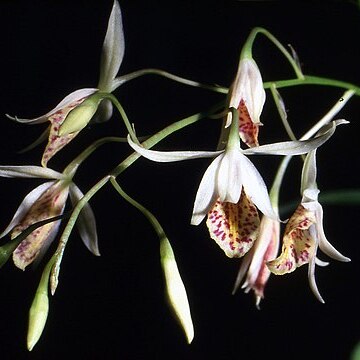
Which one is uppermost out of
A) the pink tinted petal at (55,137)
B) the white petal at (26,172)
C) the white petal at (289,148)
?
the pink tinted petal at (55,137)

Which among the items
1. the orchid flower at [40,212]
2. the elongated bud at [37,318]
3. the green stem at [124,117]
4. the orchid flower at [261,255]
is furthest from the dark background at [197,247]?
the elongated bud at [37,318]

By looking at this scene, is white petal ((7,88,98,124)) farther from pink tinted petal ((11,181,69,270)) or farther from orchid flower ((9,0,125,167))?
pink tinted petal ((11,181,69,270))

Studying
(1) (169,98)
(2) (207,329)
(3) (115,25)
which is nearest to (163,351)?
(2) (207,329)

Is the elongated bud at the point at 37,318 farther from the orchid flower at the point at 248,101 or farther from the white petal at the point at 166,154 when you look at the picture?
the orchid flower at the point at 248,101

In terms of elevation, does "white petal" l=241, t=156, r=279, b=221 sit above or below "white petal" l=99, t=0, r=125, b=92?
below

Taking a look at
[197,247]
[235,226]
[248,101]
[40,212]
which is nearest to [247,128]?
[248,101]

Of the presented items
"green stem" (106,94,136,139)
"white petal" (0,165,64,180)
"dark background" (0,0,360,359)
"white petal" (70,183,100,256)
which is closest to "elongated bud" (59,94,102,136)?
"green stem" (106,94,136,139)

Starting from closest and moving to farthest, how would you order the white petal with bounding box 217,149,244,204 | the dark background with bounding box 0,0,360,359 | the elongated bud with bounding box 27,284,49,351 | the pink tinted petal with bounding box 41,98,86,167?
the elongated bud with bounding box 27,284,49,351 → the white petal with bounding box 217,149,244,204 → the pink tinted petal with bounding box 41,98,86,167 → the dark background with bounding box 0,0,360,359
